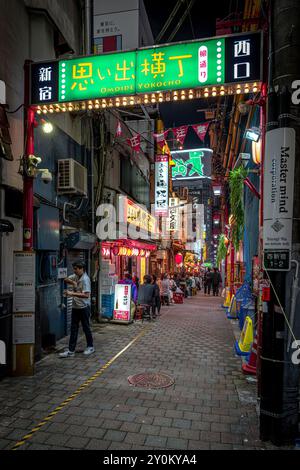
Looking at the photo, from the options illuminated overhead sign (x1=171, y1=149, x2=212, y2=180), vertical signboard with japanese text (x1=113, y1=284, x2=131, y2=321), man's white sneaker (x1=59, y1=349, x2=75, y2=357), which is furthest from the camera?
illuminated overhead sign (x1=171, y1=149, x2=212, y2=180)

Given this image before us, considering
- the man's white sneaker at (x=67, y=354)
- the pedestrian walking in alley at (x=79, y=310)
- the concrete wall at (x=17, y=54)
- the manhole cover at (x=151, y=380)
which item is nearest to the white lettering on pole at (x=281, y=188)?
the manhole cover at (x=151, y=380)

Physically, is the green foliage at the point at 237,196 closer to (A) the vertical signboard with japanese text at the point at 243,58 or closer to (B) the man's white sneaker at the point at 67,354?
(A) the vertical signboard with japanese text at the point at 243,58

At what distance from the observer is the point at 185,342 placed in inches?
374

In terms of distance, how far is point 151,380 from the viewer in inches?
249

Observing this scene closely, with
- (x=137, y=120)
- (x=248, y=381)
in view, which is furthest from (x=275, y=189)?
(x=137, y=120)

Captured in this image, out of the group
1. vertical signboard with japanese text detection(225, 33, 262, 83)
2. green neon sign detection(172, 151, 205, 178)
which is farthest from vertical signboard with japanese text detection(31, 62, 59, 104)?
green neon sign detection(172, 151, 205, 178)

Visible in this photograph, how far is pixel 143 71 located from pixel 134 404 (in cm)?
615

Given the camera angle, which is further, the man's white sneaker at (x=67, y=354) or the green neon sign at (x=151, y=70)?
the man's white sneaker at (x=67, y=354)

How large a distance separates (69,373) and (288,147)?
5.99 meters

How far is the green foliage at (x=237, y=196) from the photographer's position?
9.38 metres

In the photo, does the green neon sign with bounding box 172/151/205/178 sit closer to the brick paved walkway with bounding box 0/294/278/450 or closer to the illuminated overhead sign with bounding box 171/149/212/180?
the illuminated overhead sign with bounding box 171/149/212/180

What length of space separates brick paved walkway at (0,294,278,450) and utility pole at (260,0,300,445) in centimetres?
44

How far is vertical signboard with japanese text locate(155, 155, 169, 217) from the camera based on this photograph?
2048 cm

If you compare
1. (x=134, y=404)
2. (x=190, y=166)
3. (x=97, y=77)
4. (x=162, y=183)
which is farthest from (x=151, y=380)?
(x=190, y=166)
